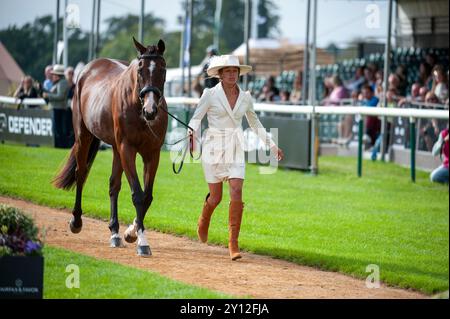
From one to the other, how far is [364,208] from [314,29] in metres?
6.09

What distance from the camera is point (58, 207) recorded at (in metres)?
13.4

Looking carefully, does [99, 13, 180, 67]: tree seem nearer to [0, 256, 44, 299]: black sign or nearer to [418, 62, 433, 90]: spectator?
[418, 62, 433, 90]: spectator

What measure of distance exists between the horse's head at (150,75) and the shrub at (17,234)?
7.21 feet

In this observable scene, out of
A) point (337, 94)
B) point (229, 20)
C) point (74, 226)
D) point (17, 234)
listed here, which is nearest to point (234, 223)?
point (74, 226)

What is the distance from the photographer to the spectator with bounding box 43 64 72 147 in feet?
70.3

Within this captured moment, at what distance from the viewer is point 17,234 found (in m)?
7.92

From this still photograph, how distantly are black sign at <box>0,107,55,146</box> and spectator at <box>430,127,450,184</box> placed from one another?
30.3ft

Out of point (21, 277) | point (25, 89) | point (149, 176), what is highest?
point (25, 89)

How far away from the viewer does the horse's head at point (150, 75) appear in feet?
32.7

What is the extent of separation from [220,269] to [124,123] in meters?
2.13

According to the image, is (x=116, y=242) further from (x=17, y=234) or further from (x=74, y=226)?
(x=17, y=234)

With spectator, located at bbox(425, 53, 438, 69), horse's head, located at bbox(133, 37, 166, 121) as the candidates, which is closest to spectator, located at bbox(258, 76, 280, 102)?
spectator, located at bbox(425, 53, 438, 69)

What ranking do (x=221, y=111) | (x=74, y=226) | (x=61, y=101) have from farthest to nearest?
(x=61, y=101) → (x=74, y=226) → (x=221, y=111)

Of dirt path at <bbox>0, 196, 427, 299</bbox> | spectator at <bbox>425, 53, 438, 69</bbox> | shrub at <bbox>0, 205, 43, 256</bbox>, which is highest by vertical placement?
spectator at <bbox>425, 53, 438, 69</bbox>
